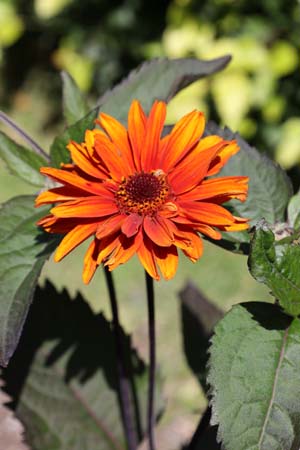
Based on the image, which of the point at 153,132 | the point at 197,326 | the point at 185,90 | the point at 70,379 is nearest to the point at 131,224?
the point at 153,132

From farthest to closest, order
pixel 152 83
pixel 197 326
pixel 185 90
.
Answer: pixel 185 90 → pixel 197 326 → pixel 152 83

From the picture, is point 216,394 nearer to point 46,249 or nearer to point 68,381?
point 46,249

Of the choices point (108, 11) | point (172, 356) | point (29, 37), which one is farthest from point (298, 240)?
point (29, 37)

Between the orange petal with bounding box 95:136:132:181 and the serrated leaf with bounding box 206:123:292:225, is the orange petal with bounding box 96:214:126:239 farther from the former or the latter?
the serrated leaf with bounding box 206:123:292:225

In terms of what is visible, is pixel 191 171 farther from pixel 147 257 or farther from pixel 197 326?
pixel 197 326

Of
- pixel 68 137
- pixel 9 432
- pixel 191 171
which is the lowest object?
pixel 9 432

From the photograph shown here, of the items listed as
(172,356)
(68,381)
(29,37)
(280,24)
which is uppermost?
(29,37)
